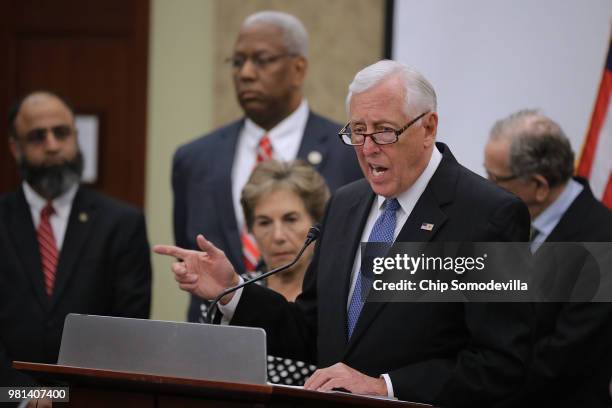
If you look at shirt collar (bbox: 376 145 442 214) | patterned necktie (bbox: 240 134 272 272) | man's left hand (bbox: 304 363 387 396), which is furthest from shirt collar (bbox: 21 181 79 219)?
man's left hand (bbox: 304 363 387 396)

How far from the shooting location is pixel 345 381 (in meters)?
2.54

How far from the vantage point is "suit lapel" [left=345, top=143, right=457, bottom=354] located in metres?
2.74

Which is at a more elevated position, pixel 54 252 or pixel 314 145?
pixel 314 145

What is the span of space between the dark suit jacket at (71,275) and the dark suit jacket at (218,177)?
275 millimetres

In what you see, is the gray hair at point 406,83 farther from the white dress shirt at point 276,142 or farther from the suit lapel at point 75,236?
the suit lapel at point 75,236

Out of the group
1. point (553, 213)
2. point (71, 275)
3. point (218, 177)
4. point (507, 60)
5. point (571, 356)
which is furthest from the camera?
point (507, 60)

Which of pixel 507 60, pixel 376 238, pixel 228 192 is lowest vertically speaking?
pixel 228 192

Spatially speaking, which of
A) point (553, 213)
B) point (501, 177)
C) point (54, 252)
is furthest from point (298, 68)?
point (553, 213)

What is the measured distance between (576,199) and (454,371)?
1.14m

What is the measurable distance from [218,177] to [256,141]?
0.78ft

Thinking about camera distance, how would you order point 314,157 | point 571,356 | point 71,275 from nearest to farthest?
point 571,356
point 71,275
point 314,157

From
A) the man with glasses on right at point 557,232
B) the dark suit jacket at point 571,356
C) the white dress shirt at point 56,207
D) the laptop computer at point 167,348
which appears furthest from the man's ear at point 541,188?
the white dress shirt at point 56,207

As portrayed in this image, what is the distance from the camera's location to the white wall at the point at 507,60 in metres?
4.51

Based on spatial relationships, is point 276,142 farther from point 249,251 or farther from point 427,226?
point 427,226
